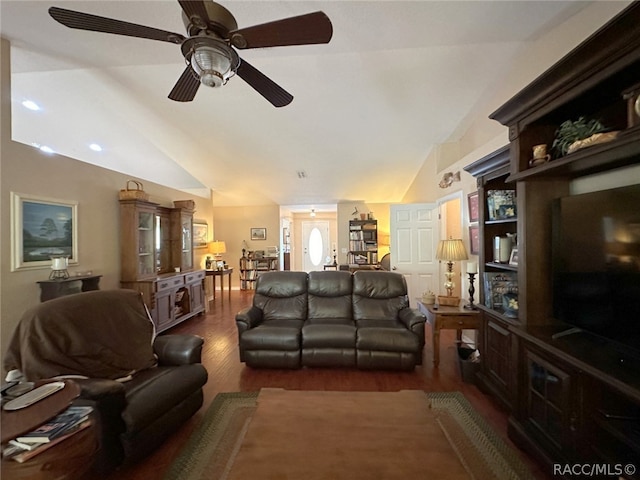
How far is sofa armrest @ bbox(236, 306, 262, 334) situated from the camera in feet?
10.1

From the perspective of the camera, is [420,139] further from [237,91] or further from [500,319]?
[500,319]

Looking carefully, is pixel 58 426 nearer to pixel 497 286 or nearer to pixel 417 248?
pixel 497 286

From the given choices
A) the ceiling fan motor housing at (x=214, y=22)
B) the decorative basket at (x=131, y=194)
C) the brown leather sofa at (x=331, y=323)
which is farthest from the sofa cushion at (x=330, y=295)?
the ceiling fan motor housing at (x=214, y=22)

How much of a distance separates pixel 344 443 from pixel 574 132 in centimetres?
216

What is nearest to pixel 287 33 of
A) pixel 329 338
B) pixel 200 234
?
pixel 329 338

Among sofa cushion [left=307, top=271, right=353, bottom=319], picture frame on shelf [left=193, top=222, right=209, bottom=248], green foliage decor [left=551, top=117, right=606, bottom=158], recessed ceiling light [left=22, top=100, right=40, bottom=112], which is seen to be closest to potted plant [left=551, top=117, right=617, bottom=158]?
green foliage decor [left=551, top=117, right=606, bottom=158]

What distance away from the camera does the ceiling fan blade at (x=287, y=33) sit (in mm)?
1370

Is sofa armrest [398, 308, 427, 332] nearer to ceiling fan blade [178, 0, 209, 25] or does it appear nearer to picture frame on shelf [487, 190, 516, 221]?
picture frame on shelf [487, 190, 516, 221]

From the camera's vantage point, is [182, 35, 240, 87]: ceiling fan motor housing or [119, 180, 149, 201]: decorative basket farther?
[119, 180, 149, 201]: decorative basket

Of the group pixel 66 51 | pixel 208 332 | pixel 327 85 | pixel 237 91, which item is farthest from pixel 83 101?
pixel 208 332

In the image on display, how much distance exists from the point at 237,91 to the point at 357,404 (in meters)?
3.66

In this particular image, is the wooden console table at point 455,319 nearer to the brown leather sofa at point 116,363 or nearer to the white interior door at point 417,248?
the white interior door at point 417,248

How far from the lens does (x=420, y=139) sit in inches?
180

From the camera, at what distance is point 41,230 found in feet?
9.18
